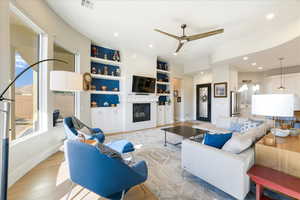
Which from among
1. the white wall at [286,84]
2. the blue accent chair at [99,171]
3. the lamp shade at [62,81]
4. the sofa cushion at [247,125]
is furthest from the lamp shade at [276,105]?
the white wall at [286,84]

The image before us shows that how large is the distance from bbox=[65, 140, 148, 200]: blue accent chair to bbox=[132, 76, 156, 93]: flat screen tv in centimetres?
388

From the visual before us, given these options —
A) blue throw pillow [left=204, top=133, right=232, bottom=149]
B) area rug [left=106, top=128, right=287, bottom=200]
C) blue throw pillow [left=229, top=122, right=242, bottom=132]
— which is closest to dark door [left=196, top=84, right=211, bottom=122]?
blue throw pillow [left=229, top=122, right=242, bottom=132]

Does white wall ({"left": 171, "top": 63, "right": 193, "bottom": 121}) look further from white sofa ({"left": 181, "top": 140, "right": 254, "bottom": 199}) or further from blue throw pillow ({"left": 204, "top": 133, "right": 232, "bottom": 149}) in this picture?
white sofa ({"left": 181, "top": 140, "right": 254, "bottom": 199})

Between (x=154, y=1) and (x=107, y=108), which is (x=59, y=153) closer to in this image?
(x=107, y=108)

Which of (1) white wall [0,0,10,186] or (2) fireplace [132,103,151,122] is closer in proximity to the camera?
(1) white wall [0,0,10,186]

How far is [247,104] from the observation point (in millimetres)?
6504

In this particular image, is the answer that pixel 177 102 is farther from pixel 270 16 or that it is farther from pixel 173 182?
pixel 173 182

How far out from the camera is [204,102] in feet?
24.6

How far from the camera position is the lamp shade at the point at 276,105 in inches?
59.3

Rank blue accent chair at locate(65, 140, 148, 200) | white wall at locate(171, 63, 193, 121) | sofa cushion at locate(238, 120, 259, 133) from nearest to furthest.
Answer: blue accent chair at locate(65, 140, 148, 200)
sofa cushion at locate(238, 120, 259, 133)
white wall at locate(171, 63, 193, 121)

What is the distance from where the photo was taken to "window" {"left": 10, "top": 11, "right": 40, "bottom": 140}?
7.24 ft

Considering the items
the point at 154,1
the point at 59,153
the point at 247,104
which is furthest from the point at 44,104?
the point at 247,104

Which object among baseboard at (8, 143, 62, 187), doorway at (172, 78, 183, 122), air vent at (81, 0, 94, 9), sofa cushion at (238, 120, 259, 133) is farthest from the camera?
doorway at (172, 78, 183, 122)

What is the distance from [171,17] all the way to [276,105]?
2.68 meters
